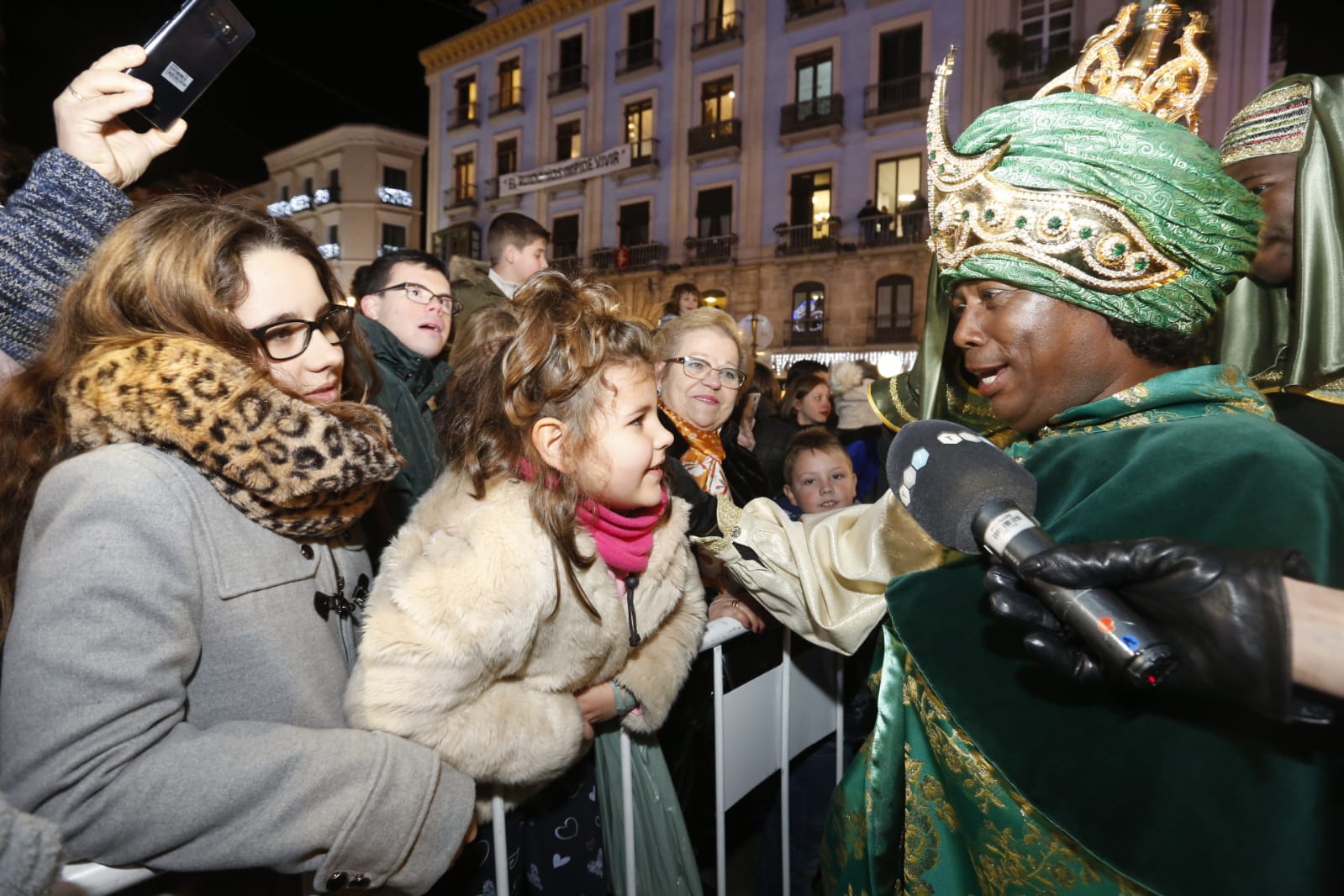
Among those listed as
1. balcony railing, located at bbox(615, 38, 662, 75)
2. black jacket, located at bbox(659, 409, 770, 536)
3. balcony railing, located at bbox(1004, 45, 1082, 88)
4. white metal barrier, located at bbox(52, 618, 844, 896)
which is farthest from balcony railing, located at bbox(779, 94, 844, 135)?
white metal barrier, located at bbox(52, 618, 844, 896)

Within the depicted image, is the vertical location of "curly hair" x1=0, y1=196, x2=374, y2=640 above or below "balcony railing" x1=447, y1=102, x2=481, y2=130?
below

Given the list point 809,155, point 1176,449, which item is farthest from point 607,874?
point 809,155

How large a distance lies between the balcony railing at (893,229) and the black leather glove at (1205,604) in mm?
19490

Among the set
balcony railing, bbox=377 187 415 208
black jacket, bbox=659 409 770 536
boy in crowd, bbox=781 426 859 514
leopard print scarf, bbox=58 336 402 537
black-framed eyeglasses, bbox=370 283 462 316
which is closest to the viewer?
leopard print scarf, bbox=58 336 402 537

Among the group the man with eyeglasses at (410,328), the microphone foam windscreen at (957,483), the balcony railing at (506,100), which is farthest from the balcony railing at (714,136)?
the microphone foam windscreen at (957,483)

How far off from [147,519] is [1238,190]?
7.25ft

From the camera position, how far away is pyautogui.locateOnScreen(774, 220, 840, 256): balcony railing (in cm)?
2033

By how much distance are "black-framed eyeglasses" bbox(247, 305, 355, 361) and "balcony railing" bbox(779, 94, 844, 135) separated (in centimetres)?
2140

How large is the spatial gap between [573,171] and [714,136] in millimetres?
8679

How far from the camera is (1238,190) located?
1494 millimetres

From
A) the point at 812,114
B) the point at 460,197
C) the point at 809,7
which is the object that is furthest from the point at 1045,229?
the point at 460,197

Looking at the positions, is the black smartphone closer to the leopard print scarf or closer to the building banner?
the leopard print scarf

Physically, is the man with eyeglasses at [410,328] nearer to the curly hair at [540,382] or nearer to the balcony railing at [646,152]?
the curly hair at [540,382]

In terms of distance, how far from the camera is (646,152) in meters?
23.5
